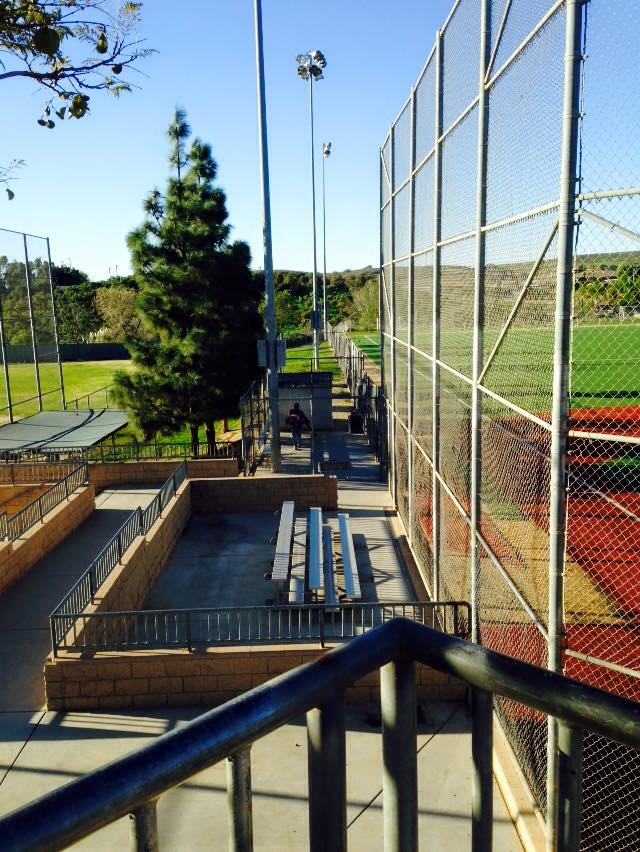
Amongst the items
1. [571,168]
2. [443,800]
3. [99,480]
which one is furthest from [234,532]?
[571,168]

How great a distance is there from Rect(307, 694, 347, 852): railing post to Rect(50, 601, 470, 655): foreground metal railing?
6537 mm

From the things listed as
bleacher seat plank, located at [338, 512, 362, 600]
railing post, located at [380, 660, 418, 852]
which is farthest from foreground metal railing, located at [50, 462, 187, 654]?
railing post, located at [380, 660, 418, 852]

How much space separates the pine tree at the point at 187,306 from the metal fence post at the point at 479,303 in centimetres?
1702

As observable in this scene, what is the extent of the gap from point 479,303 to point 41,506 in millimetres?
9929

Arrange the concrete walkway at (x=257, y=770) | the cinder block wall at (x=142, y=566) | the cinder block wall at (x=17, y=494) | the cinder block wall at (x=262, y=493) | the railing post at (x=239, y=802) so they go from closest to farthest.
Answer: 1. the railing post at (x=239, y=802)
2. the concrete walkway at (x=257, y=770)
3. the cinder block wall at (x=142, y=566)
4. the cinder block wall at (x=262, y=493)
5. the cinder block wall at (x=17, y=494)

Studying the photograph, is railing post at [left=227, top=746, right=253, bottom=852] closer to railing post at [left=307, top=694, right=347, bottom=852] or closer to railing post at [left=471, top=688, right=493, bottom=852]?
railing post at [left=307, top=694, right=347, bottom=852]

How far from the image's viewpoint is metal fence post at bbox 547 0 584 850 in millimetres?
4551

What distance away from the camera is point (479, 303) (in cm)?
741

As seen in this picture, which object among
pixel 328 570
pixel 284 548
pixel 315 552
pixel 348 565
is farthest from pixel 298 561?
pixel 348 565

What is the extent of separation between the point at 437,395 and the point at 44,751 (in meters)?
5.91

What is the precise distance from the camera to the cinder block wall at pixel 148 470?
19203 millimetres

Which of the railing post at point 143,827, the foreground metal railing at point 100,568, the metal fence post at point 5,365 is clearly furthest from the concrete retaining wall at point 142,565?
the railing post at point 143,827

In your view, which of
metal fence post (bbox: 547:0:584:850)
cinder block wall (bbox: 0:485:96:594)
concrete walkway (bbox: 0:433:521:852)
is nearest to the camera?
metal fence post (bbox: 547:0:584:850)

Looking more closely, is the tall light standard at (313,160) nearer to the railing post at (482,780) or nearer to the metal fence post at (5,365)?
the metal fence post at (5,365)
